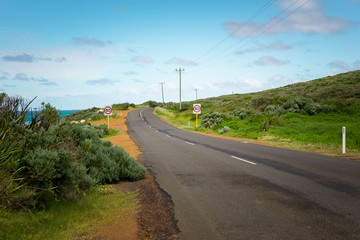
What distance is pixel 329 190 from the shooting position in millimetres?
6266

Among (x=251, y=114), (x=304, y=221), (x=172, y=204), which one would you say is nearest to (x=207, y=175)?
(x=172, y=204)

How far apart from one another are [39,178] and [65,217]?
796 mm

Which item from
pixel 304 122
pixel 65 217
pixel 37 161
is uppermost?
pixel 37 161

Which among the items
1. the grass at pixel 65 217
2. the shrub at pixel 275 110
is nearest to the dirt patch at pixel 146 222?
the grass at pixel 65 217

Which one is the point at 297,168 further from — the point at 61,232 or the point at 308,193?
the point at 61,232

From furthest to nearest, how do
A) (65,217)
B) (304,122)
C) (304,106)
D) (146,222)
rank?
(304,106) → (304,122) → (146,222) → (65,217)

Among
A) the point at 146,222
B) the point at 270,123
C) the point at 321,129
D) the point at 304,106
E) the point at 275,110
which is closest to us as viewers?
the point at 146,222

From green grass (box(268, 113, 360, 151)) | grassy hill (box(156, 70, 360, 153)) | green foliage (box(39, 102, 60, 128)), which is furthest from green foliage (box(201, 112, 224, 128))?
green foliage (box(39, 102, 60, 128))

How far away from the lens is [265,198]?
19.0 ft

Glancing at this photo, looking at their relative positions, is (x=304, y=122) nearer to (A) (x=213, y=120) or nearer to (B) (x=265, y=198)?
(A) (x=213, y=120)

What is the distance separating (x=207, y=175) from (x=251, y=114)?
25206mm

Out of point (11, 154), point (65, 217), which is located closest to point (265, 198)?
point (65, 217)

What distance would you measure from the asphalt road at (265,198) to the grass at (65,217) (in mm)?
1316

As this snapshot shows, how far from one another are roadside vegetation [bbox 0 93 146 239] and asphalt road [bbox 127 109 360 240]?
1.94 m
